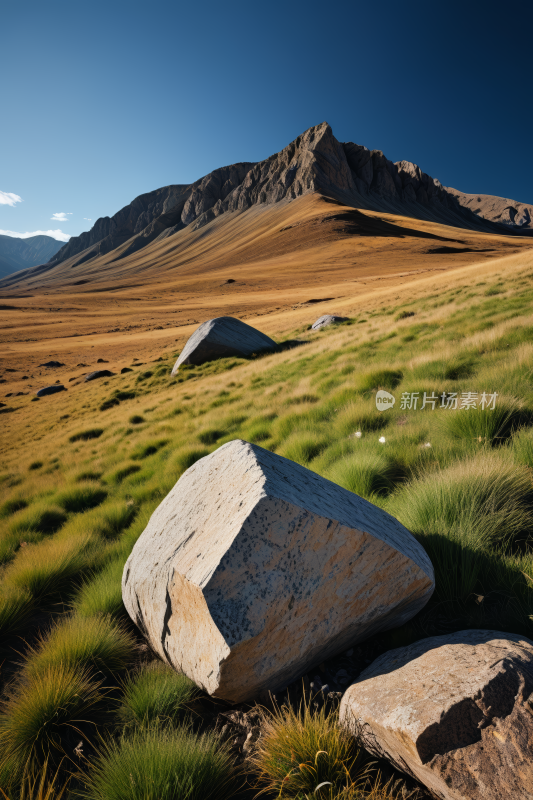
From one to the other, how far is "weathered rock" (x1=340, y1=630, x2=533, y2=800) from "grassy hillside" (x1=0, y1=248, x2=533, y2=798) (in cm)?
33

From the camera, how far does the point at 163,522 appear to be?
9.12ft

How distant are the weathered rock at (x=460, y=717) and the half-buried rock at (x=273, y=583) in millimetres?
361

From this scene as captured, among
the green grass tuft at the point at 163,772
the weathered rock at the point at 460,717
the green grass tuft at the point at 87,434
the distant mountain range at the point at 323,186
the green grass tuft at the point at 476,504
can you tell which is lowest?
the green grass tuft at the point at 87,434

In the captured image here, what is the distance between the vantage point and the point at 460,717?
1.33 metres

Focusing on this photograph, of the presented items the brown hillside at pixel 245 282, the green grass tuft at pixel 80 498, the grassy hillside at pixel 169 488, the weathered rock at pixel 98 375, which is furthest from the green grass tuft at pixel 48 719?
the brown hillside at pixel 245 282

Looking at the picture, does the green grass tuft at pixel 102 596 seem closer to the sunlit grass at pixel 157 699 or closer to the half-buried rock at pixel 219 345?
the sunlit grass at pixel 157 699

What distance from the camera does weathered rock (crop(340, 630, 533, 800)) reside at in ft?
4.02

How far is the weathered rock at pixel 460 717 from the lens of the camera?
1.22m

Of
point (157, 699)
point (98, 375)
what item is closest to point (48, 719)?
point (157, 699)

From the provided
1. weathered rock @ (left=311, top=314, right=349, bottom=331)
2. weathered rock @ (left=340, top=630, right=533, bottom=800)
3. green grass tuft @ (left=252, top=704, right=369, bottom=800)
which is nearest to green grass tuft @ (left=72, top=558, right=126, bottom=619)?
green grass tuft @ (left=252, top=704, right=369, bottom=800)

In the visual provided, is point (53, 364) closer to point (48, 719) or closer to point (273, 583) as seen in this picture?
Result: point (48, 719)

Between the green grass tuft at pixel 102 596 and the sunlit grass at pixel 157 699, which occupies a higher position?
the sunlit grass at pixel 157 699

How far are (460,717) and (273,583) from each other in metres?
0.87

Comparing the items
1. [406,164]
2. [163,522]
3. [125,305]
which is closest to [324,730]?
[163,522]
